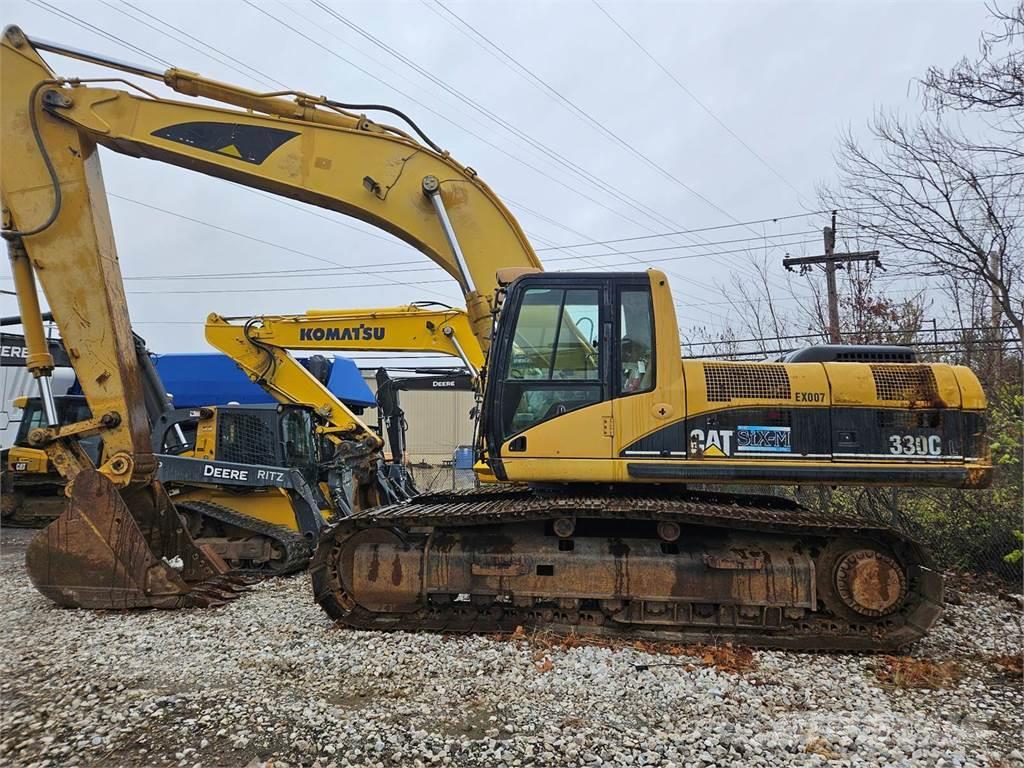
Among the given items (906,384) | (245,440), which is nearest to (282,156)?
(245,440)

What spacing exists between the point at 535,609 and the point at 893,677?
248 cm

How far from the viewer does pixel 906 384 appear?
4875mm

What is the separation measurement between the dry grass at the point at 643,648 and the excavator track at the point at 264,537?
3804 mm

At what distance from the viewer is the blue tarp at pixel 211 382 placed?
1616cm

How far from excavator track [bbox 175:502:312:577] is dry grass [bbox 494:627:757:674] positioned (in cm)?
380

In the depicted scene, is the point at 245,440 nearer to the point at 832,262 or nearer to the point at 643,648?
the point at 643,648

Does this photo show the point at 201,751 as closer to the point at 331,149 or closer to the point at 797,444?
the point at 797,444

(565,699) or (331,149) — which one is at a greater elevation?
(331,149)

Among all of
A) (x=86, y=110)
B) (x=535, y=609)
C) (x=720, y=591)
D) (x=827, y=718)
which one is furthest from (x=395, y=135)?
(x=827, y=718)

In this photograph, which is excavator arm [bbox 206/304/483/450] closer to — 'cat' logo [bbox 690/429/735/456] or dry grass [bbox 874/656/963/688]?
'cat' logo [bbox 690/429/735/456]

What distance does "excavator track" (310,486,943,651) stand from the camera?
4.75 metres

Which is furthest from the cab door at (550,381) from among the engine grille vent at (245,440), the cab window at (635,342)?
the engine grille vent at (245,440)

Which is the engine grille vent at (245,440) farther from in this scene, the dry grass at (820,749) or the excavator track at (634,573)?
the dry grass at (820,749)

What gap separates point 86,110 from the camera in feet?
19.2
